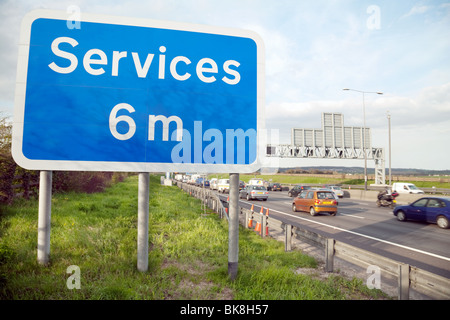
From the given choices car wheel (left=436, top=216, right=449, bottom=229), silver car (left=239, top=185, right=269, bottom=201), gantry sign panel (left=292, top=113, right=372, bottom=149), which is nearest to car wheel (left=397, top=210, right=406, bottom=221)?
car wheel (left=436, top=216, right=449, bottom=229)

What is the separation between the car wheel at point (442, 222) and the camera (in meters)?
12.1

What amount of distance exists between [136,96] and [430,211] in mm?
14687

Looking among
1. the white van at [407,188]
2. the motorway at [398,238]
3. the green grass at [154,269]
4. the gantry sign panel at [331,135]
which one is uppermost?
the gantry sign panel at [331,135]

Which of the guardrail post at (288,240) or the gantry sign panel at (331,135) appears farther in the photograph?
the gantry sign panel at (331,135)

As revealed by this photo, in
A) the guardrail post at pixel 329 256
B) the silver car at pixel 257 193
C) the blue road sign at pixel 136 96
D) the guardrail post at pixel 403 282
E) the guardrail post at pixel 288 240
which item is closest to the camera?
the blue road sign at pixel 136 96

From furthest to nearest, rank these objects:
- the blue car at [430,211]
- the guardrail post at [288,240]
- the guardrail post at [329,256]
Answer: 1. the blue car at [430,211]
2. the guardrail post at [288,240]
3. the guardrail post at [329,256]

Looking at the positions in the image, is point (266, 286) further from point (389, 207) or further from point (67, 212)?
point (389, 207)

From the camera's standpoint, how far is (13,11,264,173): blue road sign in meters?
4.15

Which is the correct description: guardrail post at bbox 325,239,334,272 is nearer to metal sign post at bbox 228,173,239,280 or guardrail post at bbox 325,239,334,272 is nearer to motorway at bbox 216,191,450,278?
metal sign post at bbox 228,173,239,280

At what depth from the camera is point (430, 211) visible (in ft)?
42.3

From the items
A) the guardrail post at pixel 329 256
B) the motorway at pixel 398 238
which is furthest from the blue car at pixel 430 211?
the guardrail post at pixel 329 256

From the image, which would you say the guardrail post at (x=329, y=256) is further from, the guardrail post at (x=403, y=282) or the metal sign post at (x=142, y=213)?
the metal sign post at (x=142, y=213)

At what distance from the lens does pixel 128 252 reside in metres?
5.64

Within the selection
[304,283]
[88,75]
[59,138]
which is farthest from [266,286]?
[88,75]
